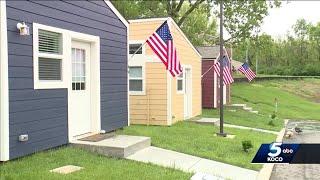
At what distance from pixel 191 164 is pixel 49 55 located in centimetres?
366

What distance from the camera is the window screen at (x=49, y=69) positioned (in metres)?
8.24

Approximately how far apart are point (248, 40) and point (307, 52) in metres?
18.5

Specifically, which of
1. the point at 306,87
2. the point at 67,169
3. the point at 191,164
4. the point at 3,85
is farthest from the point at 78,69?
the point at 306,87

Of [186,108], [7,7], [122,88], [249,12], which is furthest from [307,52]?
[249,12]

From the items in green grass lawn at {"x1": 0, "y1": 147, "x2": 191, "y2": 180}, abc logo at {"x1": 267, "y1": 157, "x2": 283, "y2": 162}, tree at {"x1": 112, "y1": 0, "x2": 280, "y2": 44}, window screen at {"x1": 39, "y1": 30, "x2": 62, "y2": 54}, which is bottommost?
green grass lawn at {"x1": 0, "y1": 147, "x2": 191, "y2": 180}

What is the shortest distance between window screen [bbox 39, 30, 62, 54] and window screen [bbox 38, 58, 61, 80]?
19 centimetres

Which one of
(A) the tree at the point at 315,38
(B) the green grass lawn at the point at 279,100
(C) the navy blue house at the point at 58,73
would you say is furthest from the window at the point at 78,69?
(B) the green grass lawn at the point at 279,100

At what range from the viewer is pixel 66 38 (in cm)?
901

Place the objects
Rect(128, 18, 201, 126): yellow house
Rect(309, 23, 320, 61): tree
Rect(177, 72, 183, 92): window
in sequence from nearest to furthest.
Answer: Rect(309, 23, 320, 61): tree → Rect(128, 18, 201, 126): yellow house → Rect(177, 72, 183, 92): window

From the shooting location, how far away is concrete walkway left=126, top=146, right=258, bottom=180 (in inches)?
321

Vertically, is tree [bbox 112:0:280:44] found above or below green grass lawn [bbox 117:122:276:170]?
above

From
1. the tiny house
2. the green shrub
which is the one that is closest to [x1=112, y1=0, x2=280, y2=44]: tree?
the tiny house

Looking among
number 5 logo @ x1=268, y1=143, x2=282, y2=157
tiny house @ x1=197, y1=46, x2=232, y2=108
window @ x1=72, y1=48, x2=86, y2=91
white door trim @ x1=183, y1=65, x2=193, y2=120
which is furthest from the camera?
tiny house @ x1=197, y1=46, x2=232, y2=108

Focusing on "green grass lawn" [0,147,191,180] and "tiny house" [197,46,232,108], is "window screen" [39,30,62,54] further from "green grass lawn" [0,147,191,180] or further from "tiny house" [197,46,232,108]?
"tiny house" [197,46,232,108]
